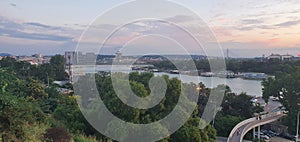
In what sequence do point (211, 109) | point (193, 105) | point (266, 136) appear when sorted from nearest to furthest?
point (193, 105) < point (211, 109) < point (266, 136)

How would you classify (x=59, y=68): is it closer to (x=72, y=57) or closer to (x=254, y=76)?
(x=72, y=57)

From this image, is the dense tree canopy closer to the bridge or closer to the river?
the bridge

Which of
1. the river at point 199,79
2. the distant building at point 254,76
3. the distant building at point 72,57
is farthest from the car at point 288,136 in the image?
the distant building at point 254,76

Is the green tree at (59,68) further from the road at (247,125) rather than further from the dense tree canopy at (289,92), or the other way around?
the road at (247,125)

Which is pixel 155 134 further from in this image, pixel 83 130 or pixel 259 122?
pixel 259 122

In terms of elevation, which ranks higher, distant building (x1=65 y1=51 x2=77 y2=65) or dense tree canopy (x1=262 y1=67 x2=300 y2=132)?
distant building (x1=65 y1=51 x2=77 y2=65)

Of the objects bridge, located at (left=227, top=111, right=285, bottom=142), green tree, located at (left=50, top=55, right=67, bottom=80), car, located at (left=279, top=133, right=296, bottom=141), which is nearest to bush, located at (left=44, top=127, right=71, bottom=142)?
bridge, located at (left=227, top=111, right=285, bottom=142)

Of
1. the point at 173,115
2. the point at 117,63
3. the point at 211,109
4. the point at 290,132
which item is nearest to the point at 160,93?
the point at 173,115

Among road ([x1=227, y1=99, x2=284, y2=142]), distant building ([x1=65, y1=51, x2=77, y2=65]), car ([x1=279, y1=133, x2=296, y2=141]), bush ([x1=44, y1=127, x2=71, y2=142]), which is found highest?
distant building ([x1=65, y1=51, x2=77, y2=65])
